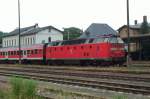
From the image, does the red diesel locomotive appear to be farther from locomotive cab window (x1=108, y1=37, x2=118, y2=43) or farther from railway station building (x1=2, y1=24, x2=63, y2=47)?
railway station building (x1=2, y1=24, x2=63, y2=47)

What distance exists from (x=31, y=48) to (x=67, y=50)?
37.1 feet

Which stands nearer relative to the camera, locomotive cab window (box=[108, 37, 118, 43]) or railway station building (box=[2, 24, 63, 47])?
locomotive cab window (box=[108, 37, 118, 43])

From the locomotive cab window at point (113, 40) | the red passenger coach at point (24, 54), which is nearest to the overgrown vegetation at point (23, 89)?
the locomotive cab window at point (113, 40)

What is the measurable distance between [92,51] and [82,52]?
1.98 metres

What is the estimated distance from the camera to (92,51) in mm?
35688

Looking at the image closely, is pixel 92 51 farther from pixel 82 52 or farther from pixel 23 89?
pixel 23 89

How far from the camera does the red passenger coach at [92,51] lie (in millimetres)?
34344

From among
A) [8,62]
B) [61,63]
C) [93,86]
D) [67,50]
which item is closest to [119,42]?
[67,50]

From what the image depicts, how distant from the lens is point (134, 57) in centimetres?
4797

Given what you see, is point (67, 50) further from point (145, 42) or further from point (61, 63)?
point (145, 42)

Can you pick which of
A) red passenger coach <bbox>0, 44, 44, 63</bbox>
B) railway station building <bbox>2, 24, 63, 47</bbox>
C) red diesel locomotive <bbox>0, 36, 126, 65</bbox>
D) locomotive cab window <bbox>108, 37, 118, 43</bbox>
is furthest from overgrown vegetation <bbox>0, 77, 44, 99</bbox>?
railway station building <bbox>2, 24, 63, 47</bbox>

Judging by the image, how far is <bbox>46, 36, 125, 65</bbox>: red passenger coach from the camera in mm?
34344

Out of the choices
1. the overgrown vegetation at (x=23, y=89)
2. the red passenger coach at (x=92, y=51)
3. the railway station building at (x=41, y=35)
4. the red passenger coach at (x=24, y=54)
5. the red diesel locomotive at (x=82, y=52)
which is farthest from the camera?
the railway station building at (x=41, y=35)

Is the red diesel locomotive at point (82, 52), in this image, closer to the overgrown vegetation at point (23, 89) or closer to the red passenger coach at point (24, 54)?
the red passenger coach at point (24, 54)
